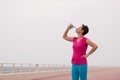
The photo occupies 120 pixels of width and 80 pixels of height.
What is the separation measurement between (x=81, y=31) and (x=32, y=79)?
15.1m

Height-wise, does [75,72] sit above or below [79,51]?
below

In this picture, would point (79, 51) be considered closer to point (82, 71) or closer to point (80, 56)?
point (80, 56)

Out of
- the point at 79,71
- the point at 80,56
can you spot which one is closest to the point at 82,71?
the point at 79,71

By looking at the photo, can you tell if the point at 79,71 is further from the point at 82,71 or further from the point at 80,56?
the point at 80,56

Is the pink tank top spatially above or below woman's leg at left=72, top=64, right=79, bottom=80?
above

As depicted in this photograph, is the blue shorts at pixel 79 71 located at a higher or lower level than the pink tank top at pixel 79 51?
lower

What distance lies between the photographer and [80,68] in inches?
210

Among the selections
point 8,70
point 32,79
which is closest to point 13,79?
point 8,70

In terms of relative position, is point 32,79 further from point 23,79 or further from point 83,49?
point 83,49

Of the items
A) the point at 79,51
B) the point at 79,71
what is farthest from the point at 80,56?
the point at 79,71

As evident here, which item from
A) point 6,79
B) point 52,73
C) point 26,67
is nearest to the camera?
point 6,79

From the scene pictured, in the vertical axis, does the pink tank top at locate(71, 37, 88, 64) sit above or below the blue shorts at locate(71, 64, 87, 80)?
above

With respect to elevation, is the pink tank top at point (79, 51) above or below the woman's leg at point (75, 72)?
above

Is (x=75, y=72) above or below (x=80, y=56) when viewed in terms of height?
below
